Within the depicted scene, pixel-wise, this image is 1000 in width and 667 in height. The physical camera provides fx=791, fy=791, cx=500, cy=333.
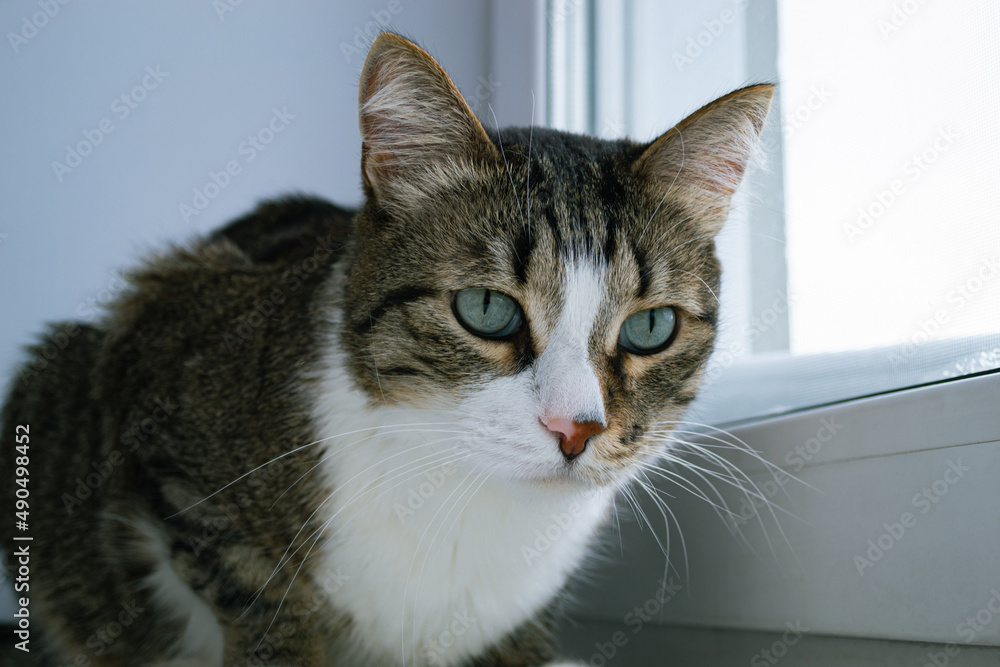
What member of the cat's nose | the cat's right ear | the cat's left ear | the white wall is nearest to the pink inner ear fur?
the cat's left ear

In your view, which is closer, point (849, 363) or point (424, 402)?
point (424, 402)

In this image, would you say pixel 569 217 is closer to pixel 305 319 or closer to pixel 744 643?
pixel 305 319

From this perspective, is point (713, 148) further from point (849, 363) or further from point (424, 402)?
point (424, 402)

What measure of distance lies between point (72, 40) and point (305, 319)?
3.83ft

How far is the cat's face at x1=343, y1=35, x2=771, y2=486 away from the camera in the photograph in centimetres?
104

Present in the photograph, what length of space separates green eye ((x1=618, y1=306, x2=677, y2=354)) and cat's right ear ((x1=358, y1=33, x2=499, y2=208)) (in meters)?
0.32

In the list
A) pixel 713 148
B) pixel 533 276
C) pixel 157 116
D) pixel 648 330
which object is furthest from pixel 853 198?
pixel 157 116

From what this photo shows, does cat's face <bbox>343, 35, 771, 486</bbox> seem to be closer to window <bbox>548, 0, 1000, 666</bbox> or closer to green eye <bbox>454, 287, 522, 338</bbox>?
green eye <bbox>454, 287, 522, 338</bbox>

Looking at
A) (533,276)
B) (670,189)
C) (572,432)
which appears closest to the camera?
(572,432)

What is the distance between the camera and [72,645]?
4.84 feet

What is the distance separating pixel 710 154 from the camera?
1.27 metres

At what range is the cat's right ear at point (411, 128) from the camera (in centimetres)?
110

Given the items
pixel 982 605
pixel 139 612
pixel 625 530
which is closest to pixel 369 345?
pixel 139 612

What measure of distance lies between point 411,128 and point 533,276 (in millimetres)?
301
